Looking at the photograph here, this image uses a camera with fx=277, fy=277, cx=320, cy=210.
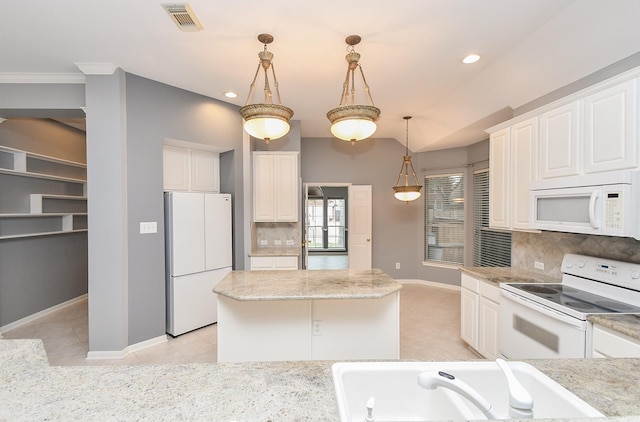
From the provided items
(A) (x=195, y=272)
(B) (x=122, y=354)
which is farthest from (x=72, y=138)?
(B) (x=122, y=354)

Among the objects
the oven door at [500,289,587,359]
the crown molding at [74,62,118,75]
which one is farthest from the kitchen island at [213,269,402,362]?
the crown molding at [74,62,118,75]

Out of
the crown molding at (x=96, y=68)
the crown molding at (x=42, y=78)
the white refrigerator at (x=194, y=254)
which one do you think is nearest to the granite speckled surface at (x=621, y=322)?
the white refrigerator at (x=194, y=254)

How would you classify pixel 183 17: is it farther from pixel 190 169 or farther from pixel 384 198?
pixel 384 198

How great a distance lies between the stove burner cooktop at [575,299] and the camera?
1.78 meters

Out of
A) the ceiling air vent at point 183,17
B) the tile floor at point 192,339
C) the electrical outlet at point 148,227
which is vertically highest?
the ceiling air vent at point 183,17

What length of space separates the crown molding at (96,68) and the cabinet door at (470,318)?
430 cm

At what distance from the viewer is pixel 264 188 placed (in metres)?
4.27

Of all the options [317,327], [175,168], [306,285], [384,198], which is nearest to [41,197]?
[175,168]

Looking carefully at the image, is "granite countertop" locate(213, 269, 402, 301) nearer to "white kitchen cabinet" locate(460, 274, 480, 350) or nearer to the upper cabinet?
"white kitchen cabinet" locate(460, 274, 480, 350)

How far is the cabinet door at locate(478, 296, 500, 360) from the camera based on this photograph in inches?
98.7

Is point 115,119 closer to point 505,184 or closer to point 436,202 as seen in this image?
point 505,184

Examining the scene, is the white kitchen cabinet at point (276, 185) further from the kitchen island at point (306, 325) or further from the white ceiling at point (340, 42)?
the kitchen island at point (306, 325)

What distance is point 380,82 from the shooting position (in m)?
3.21

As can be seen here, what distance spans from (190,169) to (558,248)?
14.0ft
